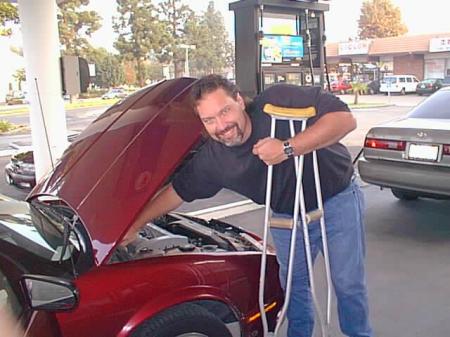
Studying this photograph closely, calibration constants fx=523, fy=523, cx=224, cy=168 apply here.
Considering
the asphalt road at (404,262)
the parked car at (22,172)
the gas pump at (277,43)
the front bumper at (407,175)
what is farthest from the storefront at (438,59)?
the parked car at (22,172)

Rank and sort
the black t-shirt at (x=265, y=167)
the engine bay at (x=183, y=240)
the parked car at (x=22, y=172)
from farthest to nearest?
the parked car at (x=22, y=172), the engine bay at (x=183, y=240), the black t-shirt at (x=265, y=167)

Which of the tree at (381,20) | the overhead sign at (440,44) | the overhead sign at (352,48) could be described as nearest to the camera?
the overhead sign at (440,44)

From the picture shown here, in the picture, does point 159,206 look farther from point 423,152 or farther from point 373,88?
point 373,88

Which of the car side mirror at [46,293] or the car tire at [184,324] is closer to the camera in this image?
the car side mirror at [46,293]

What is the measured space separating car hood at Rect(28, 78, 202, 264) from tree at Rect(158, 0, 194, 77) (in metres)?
21.9

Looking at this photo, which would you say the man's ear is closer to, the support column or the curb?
the support column

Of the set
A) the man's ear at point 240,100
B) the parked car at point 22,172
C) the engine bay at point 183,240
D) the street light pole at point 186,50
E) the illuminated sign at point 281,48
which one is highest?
the street light pole at point 186,50

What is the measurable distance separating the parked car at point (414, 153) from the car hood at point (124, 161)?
11.0ft

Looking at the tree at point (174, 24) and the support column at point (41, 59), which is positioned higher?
the tree at point (174, 24)

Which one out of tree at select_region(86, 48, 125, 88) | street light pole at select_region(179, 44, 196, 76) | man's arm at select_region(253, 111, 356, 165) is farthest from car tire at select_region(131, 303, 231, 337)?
street light pole at select_region(179, 44, 196, 76)

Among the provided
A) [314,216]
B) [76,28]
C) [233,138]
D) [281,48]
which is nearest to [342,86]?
[76,28]

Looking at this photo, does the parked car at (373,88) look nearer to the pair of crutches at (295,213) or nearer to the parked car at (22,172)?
the parked car at (22,172)

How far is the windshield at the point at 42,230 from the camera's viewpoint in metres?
2.32

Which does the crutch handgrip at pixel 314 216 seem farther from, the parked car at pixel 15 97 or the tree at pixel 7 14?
the parked car at pixel 15 97
